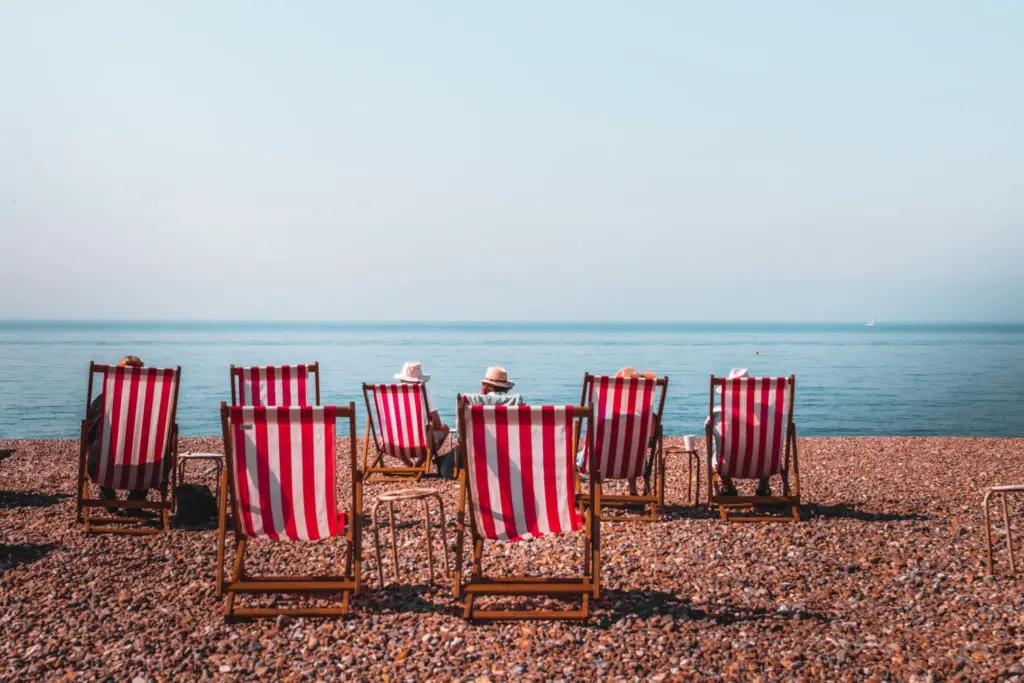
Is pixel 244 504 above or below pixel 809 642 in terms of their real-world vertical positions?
above

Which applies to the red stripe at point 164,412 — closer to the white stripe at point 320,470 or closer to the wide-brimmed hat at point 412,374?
the white stripe at point 320,470

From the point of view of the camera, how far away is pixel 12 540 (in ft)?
20.4

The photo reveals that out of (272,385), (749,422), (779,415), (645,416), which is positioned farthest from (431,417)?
(779,415)

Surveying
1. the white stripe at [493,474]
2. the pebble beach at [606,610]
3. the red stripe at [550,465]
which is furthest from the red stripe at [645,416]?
the white stripe at [493,474]

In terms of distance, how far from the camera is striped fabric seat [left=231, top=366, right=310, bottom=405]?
743cm

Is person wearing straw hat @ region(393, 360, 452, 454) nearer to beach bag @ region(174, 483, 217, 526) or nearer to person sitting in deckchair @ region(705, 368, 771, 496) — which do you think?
beach bag @ region(174, 483, 217, 526)

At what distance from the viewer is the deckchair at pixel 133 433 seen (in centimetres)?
640

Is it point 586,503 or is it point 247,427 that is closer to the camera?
point 247,427

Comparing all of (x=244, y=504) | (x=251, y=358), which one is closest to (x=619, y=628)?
(x=244, y=504)

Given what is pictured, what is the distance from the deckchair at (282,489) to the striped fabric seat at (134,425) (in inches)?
82.2

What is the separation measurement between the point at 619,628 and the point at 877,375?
1393 inches

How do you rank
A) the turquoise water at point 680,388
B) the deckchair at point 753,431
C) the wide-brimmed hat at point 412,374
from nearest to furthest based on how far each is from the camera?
the deckchair at point 753,431, the wide-brimmed hat at point 412,374, the turquoise water at point 680,388

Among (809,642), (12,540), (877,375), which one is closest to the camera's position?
(809,642)

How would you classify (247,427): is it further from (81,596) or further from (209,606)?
(81,596)
